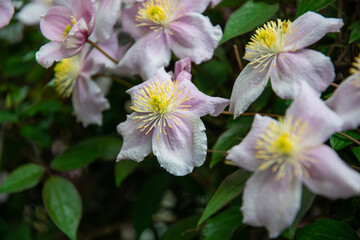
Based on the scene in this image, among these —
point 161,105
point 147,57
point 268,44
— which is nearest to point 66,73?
point 147,57

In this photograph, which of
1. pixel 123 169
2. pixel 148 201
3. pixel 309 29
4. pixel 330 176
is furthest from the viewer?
pixel 148 201

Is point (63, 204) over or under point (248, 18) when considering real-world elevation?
under

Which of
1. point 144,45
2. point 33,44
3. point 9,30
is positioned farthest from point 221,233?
point 9,30

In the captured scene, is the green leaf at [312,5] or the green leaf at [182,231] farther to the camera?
the green leaf at [182,231]

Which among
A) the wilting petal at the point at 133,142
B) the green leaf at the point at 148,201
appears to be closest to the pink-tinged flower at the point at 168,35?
the wilting petal at the point at 133,142

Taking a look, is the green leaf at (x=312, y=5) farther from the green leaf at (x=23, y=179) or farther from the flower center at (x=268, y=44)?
the green leaf at (x=23, y=179)

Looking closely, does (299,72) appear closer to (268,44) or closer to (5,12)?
(268,44)

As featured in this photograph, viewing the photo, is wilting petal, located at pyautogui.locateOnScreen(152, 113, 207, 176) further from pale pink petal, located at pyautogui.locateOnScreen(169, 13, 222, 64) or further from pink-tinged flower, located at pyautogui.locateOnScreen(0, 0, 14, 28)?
pink-tinged flower, located at pyautogui.locateOnScreen(0, 0, 14, 28)

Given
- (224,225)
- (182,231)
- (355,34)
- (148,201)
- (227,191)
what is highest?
(355,34)
